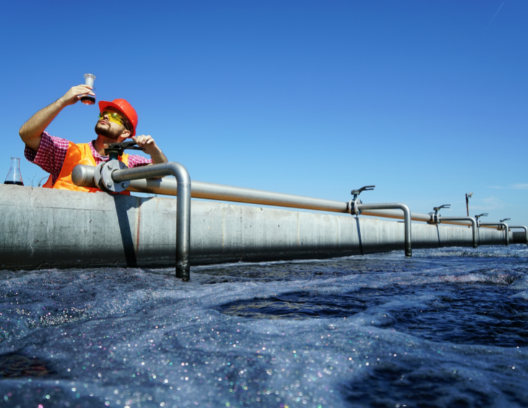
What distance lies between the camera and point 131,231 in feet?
10.1

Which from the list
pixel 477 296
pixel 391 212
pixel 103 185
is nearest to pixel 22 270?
pixel 103 185

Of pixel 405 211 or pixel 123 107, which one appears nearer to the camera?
pixel 123 107

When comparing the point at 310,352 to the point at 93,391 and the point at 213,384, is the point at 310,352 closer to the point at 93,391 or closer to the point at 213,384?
the point at 213,384

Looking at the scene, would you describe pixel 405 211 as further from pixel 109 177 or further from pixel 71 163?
pixel 71 163

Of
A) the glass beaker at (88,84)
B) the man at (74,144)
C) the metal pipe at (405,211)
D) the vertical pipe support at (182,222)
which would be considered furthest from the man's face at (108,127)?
the metal pipe at (405,211)

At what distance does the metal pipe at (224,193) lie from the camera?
9.32 feet

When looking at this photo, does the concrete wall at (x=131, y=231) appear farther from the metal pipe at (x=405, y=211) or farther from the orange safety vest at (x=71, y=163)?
the metal pipe at (x=405, y=211)

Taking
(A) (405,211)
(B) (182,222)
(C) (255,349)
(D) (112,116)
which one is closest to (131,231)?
(B) (182,222)

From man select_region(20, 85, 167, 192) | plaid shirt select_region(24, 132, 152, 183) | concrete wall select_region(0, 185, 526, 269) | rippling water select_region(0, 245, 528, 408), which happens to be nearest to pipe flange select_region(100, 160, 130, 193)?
concrete wall select_region(0, 185, 526, 269)

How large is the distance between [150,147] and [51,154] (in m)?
0.86

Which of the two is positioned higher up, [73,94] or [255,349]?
[73,94]

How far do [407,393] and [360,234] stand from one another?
550 cm

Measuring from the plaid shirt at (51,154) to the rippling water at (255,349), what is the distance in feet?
4.75

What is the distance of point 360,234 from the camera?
6109 millimetres
